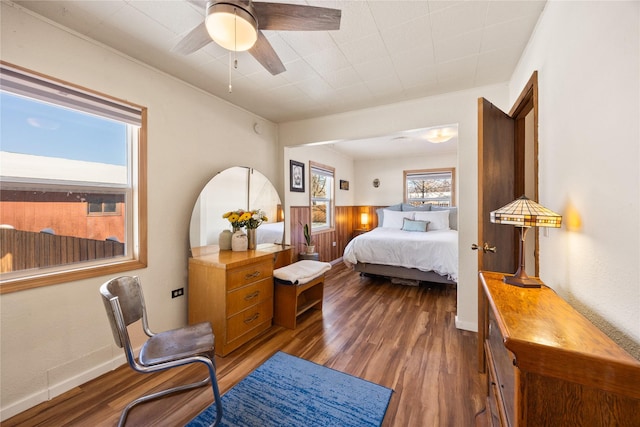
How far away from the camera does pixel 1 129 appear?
1494 millimetres

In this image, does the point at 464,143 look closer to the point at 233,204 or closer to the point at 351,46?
the point at 351,46

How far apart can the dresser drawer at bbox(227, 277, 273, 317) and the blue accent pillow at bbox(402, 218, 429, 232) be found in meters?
3.34

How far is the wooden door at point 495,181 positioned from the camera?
179cm

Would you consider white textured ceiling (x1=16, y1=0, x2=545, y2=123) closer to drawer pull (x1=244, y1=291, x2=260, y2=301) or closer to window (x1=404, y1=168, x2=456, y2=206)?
drawer pull (x1=244, y1=291, x2=260, y2=301)

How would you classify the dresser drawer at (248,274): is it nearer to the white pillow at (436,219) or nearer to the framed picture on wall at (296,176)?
the framed picture on wall at (296,176)

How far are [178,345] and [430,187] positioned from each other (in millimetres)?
5863

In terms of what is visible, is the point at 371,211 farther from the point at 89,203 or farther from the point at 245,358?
the point at 89,203

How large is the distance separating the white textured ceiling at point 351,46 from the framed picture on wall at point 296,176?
4.26ft

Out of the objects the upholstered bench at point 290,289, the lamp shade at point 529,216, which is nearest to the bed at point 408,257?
the upholstered bench at point 290,289

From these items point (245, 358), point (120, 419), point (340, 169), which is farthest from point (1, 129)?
point (340, 169)

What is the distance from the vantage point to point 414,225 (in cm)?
493

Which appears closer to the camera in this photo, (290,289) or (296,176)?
(290,289)

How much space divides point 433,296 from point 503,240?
1.82 m

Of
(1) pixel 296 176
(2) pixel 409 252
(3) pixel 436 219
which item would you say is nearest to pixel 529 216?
(2) pixel 409 252
